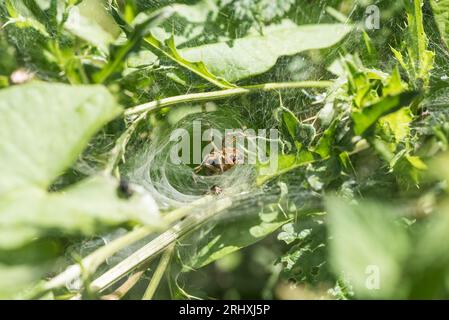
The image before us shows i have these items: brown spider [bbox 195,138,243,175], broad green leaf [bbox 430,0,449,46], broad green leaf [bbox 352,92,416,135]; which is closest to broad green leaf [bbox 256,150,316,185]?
broad green leaf [bbox 352,92,416,135]

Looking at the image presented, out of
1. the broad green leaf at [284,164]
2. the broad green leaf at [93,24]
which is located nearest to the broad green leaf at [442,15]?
the broad green leaf at [284,164]

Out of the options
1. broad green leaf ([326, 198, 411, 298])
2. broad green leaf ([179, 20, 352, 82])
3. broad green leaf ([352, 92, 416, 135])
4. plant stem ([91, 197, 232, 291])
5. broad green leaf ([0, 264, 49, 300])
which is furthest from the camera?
broad green leaf ([179, 20, 352, 82])

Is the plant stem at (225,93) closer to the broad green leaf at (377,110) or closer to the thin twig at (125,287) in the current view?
the broad green leaf at (377,110)

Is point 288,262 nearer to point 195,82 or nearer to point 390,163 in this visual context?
point 390,163

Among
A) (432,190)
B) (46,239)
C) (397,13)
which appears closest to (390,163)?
(432,190)

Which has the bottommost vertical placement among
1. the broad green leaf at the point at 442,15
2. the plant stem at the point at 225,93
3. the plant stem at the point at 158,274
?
the plant stem at the point at 158,274

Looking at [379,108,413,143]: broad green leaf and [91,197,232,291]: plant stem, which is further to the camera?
[91,197,232,291]: plant stem

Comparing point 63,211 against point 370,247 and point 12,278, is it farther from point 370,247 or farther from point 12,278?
point 370,247

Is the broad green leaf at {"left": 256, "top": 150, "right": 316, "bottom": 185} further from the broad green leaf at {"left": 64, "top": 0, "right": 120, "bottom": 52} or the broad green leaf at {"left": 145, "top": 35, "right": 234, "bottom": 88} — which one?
the broad green leaf at {"left": 64, "top": 0, "right": 120, "bottom": 52}
